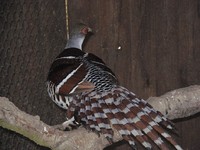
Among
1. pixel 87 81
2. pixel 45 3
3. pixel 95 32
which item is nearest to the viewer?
pixel 87 81

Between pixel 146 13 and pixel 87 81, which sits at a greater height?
pixel 146 13

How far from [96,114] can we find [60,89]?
455mm

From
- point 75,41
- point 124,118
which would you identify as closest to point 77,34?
point 75,41

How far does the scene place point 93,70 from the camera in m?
3.08

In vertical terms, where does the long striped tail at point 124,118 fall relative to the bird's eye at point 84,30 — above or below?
below

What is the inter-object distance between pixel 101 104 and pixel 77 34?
104cm

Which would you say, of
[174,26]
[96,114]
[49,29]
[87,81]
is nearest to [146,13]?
[174,26]

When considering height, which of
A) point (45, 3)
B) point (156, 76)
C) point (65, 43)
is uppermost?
point (45, 3)

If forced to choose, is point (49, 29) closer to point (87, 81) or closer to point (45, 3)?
point (45, 3)

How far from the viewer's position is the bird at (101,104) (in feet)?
8.29

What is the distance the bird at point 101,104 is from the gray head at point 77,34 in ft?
0.67

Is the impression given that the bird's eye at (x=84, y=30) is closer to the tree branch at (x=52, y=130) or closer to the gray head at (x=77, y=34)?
the gray head at (x=77, y=34)

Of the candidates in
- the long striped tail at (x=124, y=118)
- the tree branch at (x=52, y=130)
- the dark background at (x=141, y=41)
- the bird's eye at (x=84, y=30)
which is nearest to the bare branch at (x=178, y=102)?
the tree branch at (x=52, y=130)

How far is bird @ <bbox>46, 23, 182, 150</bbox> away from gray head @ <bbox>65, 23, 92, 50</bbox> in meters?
0.20
